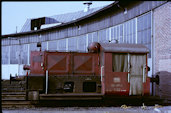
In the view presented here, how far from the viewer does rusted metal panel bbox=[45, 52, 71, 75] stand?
1239cm

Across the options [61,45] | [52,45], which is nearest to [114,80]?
[61,45]

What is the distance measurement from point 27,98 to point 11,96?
229cm

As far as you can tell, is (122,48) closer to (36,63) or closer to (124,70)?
(124,70)

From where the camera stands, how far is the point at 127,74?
39.0 feet

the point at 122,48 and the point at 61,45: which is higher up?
the point at 61,45

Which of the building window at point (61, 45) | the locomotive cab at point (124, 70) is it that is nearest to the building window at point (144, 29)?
the locomotive cab at point (124, 70)

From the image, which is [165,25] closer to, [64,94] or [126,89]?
[126,89]

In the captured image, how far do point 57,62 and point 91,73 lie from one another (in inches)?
63.9

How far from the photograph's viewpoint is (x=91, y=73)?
12516 mm

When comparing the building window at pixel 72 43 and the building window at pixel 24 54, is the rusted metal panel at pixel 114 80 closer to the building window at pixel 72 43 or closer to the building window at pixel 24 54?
the building window at pixel 72 43

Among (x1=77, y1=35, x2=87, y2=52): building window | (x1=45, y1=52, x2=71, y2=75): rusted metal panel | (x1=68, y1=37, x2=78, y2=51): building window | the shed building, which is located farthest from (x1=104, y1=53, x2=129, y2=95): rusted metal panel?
(x1=68, y1=37, x2=78, y2=51): building window

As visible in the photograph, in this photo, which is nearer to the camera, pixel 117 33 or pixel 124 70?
pixel 124 70

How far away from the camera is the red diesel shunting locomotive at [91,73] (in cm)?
1167

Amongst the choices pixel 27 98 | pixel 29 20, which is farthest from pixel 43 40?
pixel 27 98
